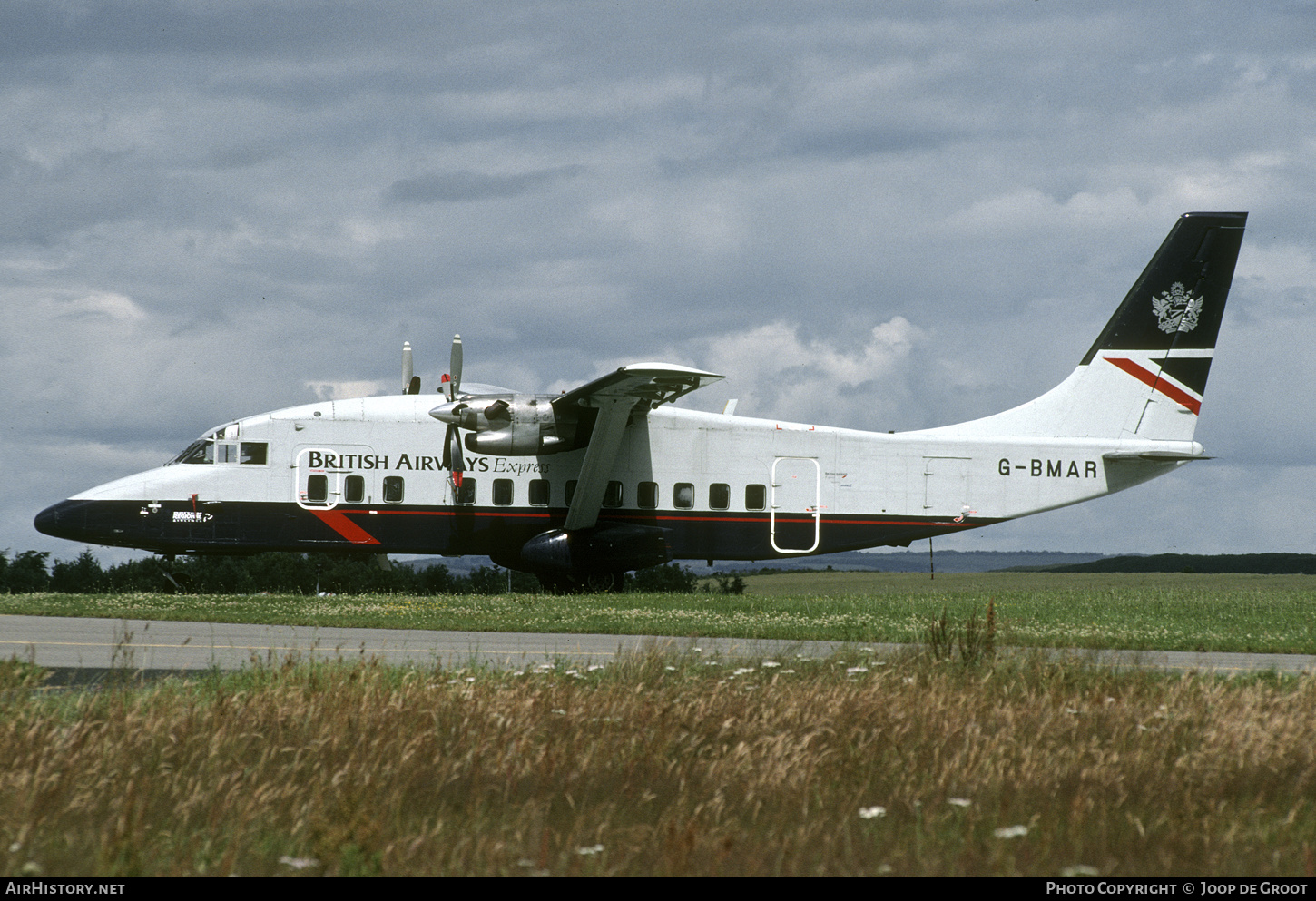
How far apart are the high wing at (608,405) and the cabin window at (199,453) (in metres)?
7.95

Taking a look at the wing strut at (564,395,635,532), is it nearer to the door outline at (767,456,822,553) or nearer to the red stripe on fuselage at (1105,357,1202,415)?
the door outline at (767,456,822,553)

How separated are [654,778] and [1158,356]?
2363 cm

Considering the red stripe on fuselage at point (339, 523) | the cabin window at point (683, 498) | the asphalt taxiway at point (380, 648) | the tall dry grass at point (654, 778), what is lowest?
the asphalt taxiway at point (380, 648)

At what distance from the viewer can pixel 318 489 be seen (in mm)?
24078

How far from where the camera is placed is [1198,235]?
25766mm

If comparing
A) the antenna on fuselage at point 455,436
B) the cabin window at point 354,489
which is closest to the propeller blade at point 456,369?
the antenna on fuselage at point 455,436

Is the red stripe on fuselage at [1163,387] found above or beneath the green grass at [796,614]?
above

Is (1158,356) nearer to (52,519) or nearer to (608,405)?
(608,405)

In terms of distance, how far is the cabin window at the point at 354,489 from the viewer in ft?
79.1

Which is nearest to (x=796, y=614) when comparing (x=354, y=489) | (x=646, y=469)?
(x=646, y=469)

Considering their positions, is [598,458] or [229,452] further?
[229,452]

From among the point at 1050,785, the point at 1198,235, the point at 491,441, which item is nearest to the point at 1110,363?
the point at 1198,235

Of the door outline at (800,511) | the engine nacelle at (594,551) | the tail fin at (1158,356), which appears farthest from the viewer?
the tail fin at (1158,356)

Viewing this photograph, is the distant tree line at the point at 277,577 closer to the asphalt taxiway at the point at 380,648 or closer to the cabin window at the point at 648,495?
the cabin window at the point at 648,495
